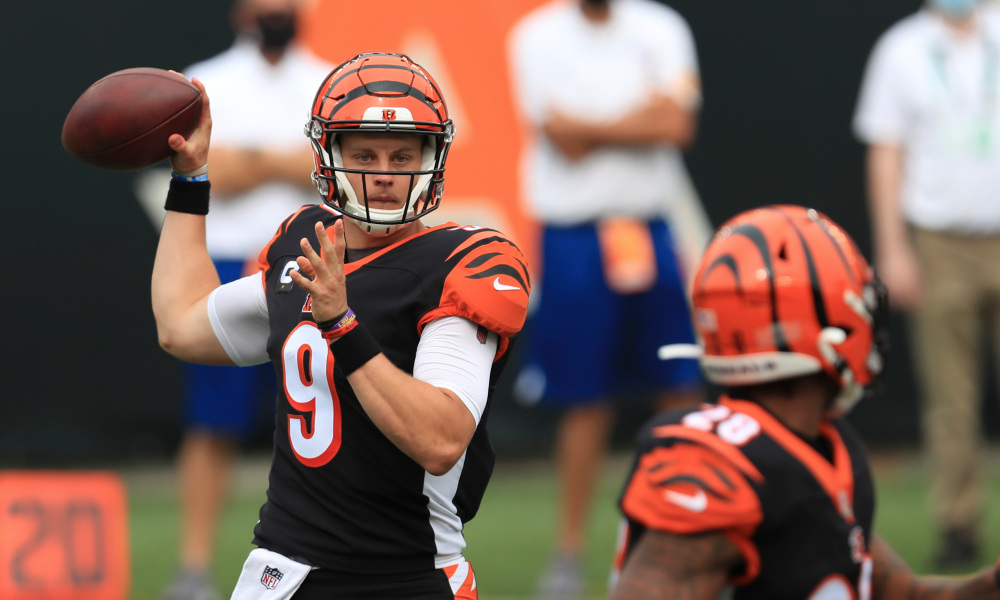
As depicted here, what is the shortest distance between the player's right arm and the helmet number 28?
31 cm

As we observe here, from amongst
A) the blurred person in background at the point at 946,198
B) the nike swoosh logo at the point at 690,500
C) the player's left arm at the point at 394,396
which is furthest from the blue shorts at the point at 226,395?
the nike swoosh logo at the point at 690,500

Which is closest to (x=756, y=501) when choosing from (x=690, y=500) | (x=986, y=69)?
(x=690, y=500)

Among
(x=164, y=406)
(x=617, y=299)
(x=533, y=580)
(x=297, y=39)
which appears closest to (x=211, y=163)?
(x=297, y=39)

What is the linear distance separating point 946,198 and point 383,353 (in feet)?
12.4

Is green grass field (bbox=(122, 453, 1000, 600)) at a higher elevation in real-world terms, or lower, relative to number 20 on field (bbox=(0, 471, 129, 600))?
lower

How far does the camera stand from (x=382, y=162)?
2531 mm

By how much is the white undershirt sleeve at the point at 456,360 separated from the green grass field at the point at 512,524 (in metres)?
2.60

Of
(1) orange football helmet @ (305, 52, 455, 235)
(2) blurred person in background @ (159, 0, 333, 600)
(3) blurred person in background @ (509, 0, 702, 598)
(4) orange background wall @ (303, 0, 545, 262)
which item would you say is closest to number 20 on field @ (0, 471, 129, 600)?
(2) blurred person in background @ (159, 0, 333, 600)

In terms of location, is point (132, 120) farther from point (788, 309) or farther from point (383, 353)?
point (788, 309)

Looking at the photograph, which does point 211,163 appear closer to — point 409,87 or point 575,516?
point 575,516

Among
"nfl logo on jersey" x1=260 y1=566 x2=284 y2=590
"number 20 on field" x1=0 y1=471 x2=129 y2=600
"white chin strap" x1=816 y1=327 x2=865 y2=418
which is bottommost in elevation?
"number 20 on field" x1=0 y1=471 x2=129 y2=600

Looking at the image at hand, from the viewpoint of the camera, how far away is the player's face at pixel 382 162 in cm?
251

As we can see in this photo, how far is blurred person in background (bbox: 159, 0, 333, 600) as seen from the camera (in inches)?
193

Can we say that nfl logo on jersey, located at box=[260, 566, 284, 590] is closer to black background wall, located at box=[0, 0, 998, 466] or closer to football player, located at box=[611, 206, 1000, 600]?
football player, located at box=[611, 206, 1000, 600]
